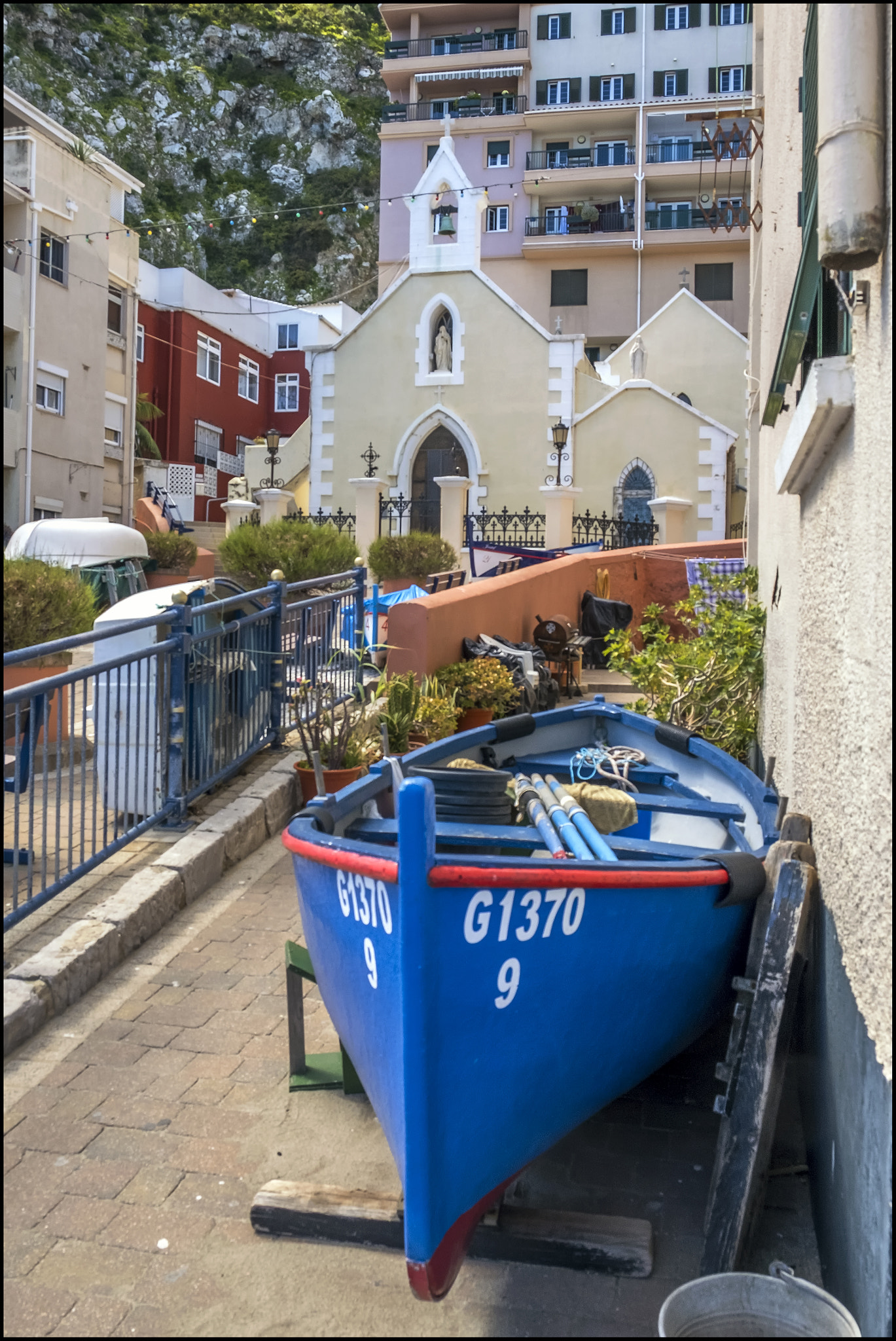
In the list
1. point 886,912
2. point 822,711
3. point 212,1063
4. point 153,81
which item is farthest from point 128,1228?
point 153,81

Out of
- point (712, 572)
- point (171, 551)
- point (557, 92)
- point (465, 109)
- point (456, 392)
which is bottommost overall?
point (712, 572)

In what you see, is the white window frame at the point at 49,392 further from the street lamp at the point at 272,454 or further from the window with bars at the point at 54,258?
the street lamp at the point at 272,454

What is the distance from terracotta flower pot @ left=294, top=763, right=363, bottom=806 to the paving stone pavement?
92.9 inches

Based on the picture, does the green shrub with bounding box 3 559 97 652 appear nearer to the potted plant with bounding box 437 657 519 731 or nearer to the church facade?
the potted plant with bounding box 437 657 519 731

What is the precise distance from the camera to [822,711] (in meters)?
3.51

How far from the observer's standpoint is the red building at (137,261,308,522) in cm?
3325

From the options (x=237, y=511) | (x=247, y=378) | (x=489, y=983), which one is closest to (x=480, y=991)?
(x=489, y=983)

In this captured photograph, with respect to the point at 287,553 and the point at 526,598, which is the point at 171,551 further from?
the point at 526,598

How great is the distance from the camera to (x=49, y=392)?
24.5 metres

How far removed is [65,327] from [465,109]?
18781 millimetres

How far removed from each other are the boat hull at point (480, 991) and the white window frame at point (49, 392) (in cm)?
2331

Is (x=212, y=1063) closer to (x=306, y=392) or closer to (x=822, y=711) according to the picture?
(x=822, y=711)

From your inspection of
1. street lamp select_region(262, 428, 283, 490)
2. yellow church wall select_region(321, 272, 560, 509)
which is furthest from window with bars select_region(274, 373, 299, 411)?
yellow church wall select_region(321, 272, 560, 509)

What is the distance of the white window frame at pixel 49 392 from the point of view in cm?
2391
